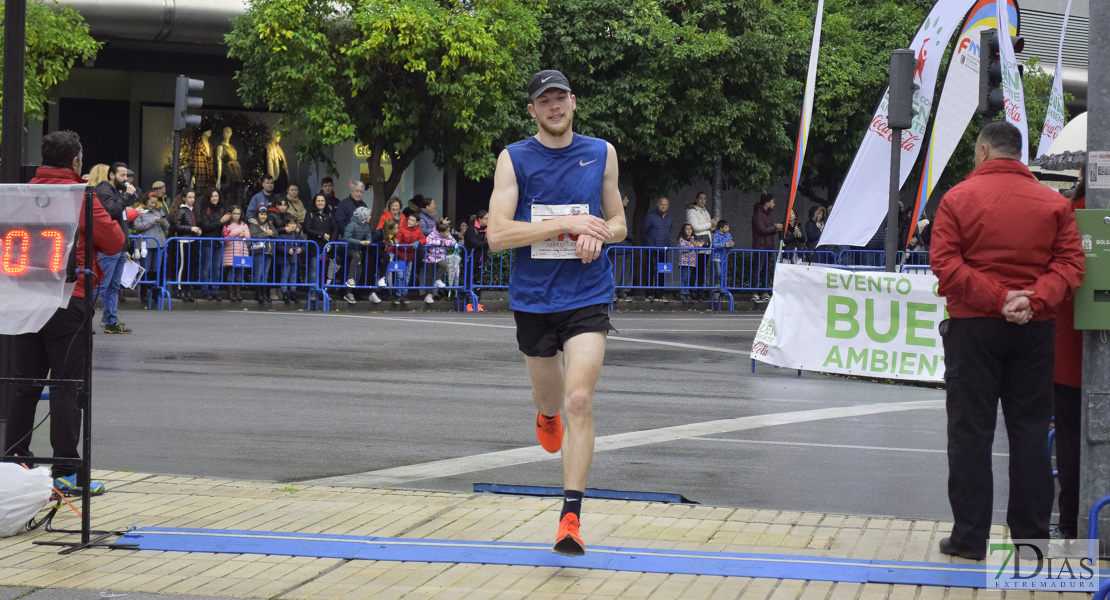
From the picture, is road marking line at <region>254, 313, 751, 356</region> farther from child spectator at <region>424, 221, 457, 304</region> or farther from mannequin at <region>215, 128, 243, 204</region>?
mannequin at <region>215, 128, 243, 204</region>

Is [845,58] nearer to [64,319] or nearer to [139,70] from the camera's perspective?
[139,70]

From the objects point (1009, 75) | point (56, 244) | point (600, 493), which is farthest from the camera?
point (1009, 75)

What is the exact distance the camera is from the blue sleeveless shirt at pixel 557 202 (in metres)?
5.87

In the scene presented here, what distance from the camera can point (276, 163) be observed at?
28.9 meters

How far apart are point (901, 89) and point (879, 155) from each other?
1.29 metres

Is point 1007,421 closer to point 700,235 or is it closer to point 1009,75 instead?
point 1009,75

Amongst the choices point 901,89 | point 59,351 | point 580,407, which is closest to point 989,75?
point 901,89

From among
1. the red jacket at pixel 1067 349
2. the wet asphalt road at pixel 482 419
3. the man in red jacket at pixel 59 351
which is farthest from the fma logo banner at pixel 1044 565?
the man in red jacket at pixel 59 351

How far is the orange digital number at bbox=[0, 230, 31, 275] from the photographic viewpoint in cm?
616

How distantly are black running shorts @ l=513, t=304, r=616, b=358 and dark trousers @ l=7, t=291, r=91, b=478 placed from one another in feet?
7.64

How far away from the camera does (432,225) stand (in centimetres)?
2247

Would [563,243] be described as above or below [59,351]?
above

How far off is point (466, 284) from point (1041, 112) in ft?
50.5

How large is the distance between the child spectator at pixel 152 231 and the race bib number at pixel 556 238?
14.9m
